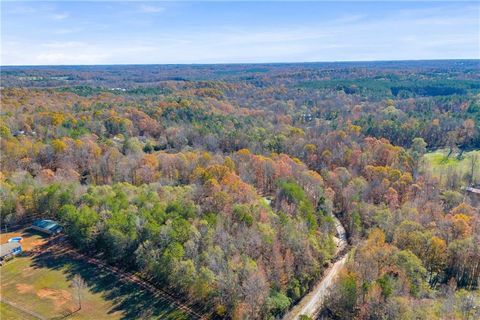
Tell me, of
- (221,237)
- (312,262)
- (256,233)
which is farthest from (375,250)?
(221,237)

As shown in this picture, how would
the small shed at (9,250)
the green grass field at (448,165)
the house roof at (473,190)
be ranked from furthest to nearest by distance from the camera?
the green grass field at (448,165)
the house roof at (473,190)
the small shed at (9,250)

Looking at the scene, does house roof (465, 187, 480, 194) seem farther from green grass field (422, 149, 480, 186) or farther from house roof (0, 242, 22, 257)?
house roof (0, 242, 22, 257)

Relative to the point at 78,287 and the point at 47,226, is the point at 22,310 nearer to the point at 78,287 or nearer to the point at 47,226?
the point at 78,287

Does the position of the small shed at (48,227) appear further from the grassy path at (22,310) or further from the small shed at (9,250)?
the grassy path at (22,310)

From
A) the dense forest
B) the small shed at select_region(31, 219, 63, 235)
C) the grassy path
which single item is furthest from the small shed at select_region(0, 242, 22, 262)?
the grassy path

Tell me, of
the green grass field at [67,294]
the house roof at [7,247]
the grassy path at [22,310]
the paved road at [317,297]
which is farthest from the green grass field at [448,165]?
the house roof at [7,247]

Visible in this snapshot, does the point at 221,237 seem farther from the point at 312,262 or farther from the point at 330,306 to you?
the point at 330,306
